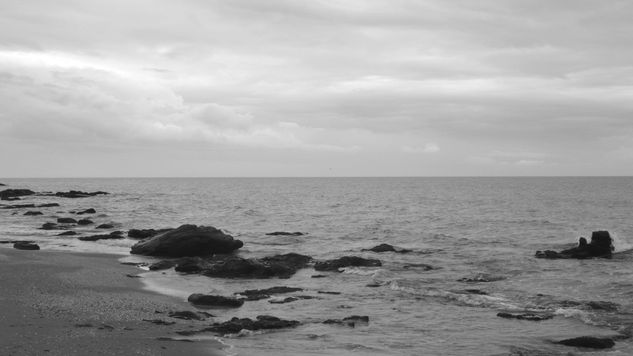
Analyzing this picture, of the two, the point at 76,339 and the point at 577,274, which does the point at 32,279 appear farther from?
the point at 577,274

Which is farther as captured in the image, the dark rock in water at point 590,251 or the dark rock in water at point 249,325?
the dark rock in water at point 590,251

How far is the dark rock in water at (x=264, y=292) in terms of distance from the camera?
22684 mm

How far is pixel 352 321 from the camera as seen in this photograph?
18906mm

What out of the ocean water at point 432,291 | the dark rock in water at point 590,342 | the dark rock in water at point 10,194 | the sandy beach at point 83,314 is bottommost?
the ocean water at point 432,291

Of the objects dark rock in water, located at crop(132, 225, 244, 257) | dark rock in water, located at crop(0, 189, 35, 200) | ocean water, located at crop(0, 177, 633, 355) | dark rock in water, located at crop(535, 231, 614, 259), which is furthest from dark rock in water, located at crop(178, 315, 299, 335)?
dark rock in water, located at crop(0, 189, 35, 200)

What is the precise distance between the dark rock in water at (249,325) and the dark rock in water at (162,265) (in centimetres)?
1276

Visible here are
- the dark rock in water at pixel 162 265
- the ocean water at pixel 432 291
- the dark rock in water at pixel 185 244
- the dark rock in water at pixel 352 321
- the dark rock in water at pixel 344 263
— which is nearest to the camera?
the ocean water at pixel 432 291

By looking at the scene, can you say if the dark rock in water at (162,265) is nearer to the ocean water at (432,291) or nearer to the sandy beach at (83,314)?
the sandy beach at (83,314)

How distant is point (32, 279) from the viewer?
23.7 metres

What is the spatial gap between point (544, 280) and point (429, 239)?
19920mm

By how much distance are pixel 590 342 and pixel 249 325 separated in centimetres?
924

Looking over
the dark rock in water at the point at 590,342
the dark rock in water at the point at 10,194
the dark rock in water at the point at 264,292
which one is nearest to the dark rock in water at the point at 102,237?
the dark rock in water at the point at 264,292

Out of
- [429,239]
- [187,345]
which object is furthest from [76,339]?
[429,239]

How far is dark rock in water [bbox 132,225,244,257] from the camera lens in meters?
34.6
